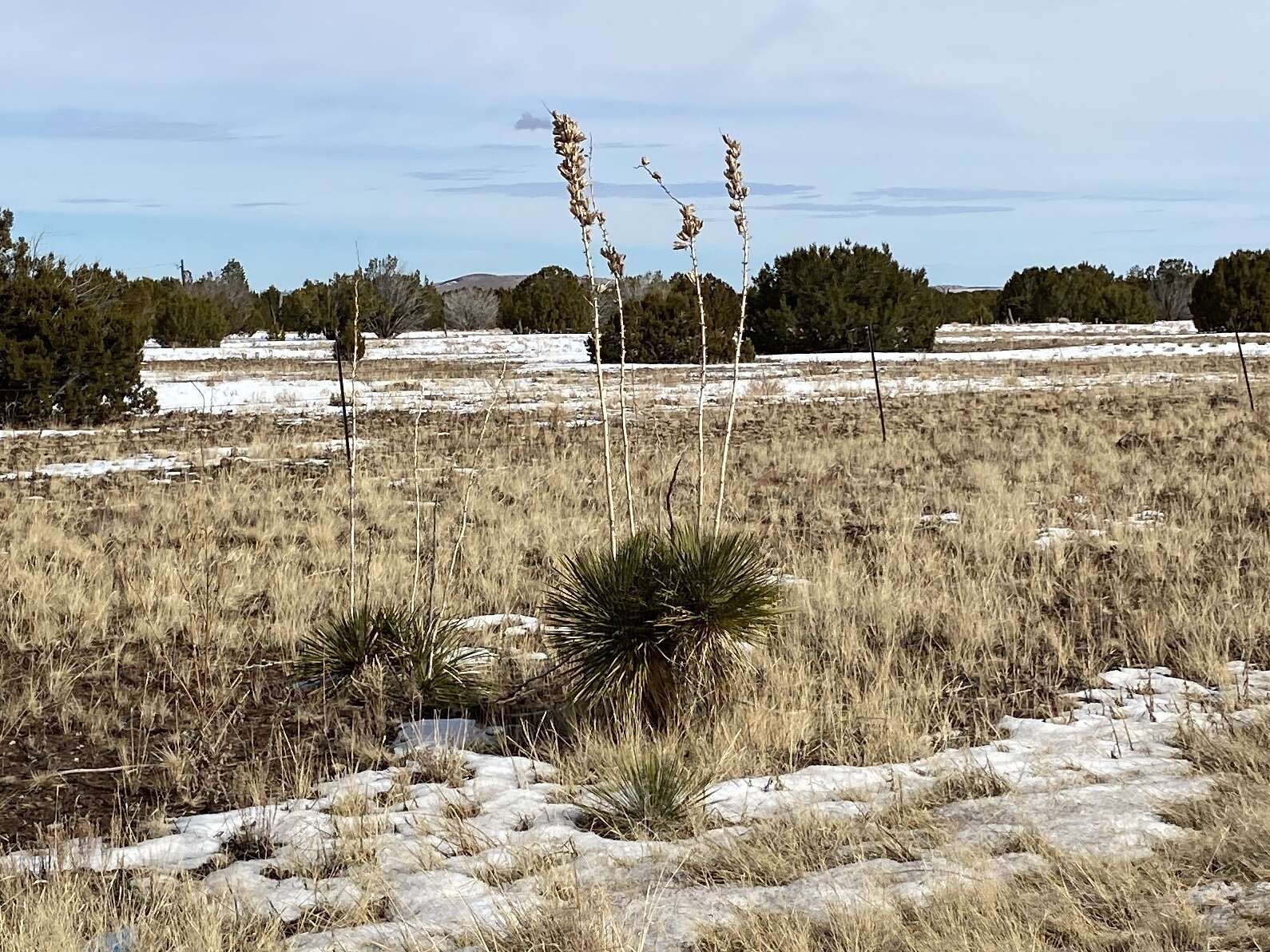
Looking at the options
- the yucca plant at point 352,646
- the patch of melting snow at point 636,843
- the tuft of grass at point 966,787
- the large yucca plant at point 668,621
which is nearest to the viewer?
the patch of melting snow at point 636,843

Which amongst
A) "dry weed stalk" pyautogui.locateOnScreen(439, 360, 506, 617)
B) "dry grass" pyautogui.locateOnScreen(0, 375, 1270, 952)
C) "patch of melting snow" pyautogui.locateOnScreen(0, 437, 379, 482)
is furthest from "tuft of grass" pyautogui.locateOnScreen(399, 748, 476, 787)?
"patch of melting snow" pyautogui.locateOnScreen(0, 437, 379, 482)

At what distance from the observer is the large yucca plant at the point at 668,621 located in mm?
5098

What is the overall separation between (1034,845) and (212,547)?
7150 millimetres

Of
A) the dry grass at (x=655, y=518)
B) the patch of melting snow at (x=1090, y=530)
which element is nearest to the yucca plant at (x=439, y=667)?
the dry grass at (x=655, y=518)

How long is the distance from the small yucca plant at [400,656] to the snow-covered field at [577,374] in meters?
8.41

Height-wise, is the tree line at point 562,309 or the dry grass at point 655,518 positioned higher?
the tree line at point 562,309

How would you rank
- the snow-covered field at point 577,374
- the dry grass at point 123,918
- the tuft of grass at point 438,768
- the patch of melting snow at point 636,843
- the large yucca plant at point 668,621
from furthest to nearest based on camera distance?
the snow-covered field at point 577,374
the large yucca plant at point 668,621
the tuft of grass at point 438,768
the patch of melting snow at point 636,843
the dry grass at point 123,918

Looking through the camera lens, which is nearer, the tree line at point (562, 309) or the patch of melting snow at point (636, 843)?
the patch of melting snow at point (636, 843)

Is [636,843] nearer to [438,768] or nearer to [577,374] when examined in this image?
[438,768]

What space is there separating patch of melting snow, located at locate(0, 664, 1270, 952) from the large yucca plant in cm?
56

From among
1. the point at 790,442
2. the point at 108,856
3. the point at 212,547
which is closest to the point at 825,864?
the point at 108,856

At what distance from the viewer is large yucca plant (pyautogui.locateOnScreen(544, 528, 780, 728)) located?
16.7 ft

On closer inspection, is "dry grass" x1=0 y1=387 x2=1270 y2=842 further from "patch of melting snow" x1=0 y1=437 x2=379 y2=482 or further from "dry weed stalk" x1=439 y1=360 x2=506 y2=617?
"patch of melting snow" x1=0 y1=437 x2=379 y2=482

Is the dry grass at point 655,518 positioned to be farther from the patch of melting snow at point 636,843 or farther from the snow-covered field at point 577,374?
the snow-covered field at point 577,374
